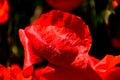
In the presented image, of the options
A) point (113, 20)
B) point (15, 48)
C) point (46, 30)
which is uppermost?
point (46, 30)

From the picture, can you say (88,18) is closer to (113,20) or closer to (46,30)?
(113,20)

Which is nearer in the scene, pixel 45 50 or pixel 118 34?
pixel 45 50

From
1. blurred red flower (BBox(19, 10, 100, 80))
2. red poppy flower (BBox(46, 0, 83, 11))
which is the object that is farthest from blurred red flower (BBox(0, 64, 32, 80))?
red poppy flower (BBox(46, 0, 83, 11))

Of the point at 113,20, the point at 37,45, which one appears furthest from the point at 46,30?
the point at 113,20

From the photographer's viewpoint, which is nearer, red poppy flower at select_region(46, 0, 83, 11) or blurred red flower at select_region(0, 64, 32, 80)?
blurred red flower at select_region(0, 64, 32, 80)

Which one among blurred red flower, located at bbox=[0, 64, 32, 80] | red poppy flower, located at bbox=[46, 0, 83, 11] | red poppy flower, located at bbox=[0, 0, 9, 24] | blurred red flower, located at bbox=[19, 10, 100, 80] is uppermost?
blurred red flower, located at bbox=[19, 10, 100, 80]

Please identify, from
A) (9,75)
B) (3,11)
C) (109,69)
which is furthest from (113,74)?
(3,11)

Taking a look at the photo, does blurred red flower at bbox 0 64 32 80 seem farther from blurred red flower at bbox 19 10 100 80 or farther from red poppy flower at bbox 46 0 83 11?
red poppy flower at bbox 46 0 83 11

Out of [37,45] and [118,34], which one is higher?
[37,45]
